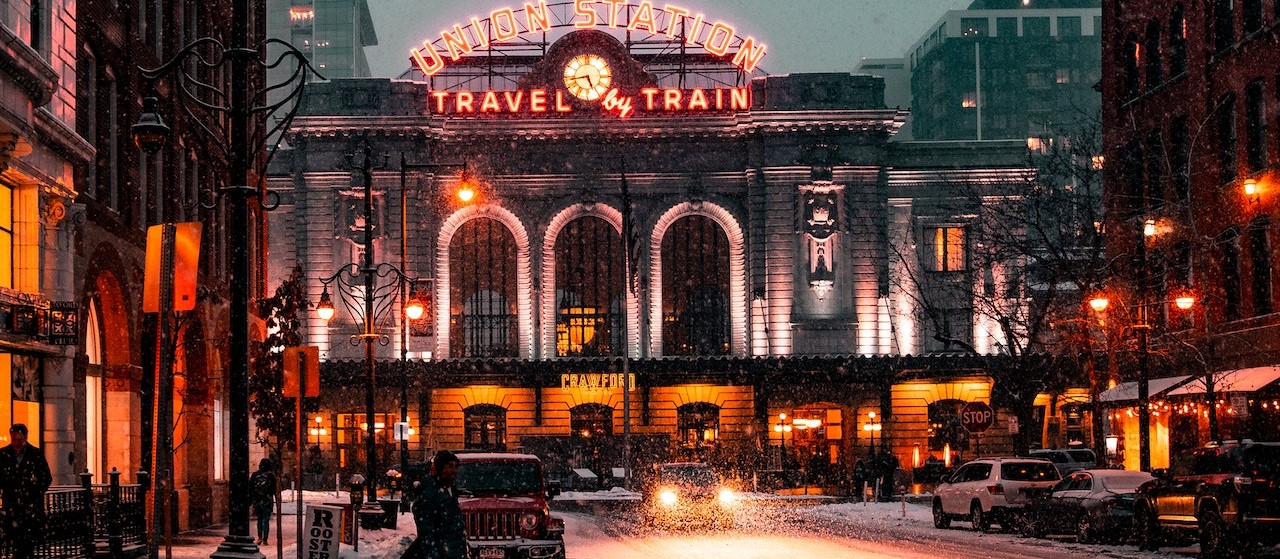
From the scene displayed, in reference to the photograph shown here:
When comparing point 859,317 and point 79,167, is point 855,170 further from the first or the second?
point 79,167

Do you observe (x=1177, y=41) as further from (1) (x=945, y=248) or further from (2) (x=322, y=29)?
(2) (x=322, y=29)

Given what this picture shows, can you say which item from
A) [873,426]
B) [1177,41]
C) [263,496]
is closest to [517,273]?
[873,426]

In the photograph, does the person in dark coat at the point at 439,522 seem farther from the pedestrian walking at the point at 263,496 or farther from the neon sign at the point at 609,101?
the neon sign at the point at 609,101

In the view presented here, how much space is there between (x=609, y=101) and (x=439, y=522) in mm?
60994

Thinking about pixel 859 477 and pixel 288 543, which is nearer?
pixel 288 543

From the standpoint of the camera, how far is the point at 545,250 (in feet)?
249

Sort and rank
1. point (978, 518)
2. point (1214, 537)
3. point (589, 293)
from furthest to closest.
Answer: point (589, 293) < point (978, 518) < point (1214, 537)

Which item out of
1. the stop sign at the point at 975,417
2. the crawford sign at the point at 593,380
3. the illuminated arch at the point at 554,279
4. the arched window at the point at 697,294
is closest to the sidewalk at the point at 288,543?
the stop sign at the point at 975,417

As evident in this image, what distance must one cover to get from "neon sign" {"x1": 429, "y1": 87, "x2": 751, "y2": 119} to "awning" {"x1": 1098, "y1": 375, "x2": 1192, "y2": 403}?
1141 inches

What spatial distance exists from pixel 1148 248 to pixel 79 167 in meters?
33.0

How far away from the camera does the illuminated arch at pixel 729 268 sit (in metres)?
76.2

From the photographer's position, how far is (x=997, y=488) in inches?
1395

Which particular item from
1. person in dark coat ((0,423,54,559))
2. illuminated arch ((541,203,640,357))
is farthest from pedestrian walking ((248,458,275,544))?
illuminated arch ((541,203,640,357))

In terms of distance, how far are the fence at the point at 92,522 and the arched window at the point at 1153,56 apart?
115 ft
